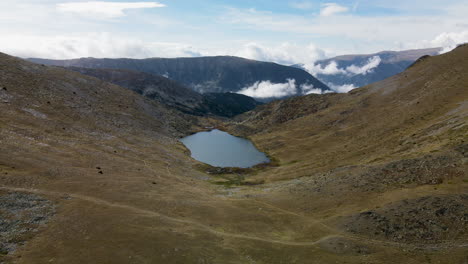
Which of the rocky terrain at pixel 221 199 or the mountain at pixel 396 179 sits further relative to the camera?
the mountain at pixel 396 179

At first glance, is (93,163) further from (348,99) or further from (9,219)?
(348,99)

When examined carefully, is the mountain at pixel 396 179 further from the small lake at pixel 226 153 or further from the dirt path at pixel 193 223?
the small lake at pixel 226 153

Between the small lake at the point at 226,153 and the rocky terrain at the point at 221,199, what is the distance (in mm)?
19305

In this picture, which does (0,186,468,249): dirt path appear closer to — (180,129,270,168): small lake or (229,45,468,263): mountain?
(229,45,468,263): mountain

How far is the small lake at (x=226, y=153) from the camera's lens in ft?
462

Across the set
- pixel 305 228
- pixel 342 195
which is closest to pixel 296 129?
pixel 342 195

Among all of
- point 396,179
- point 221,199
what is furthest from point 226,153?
point 396,179

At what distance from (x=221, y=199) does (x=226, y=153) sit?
92607 mm

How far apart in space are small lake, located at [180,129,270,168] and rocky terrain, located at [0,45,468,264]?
63.3 ft

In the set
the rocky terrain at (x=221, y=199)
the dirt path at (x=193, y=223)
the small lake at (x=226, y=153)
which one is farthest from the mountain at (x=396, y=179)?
the small lake at (x=226, y=153)

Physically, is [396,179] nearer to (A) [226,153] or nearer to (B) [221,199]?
(B) [221,199]

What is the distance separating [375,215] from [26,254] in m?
50.8

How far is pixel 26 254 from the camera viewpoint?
115ft

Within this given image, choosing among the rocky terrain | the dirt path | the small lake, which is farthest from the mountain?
the small lake
